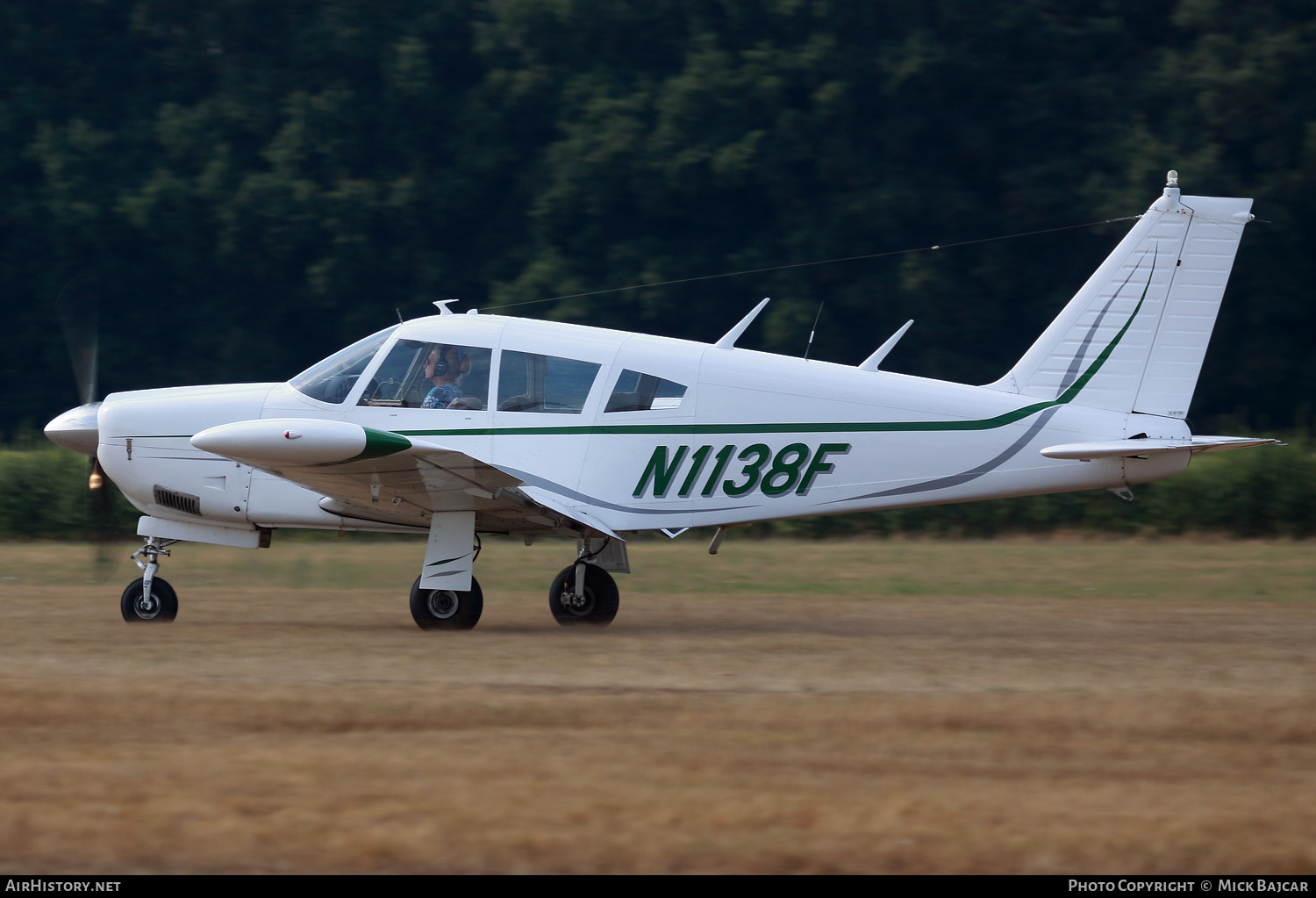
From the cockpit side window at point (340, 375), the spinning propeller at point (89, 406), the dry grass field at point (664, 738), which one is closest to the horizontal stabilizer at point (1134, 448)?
the dry grass field at point (664, 738)

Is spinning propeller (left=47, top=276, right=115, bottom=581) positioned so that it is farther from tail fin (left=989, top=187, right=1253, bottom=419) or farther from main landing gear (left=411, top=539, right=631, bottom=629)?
tail fin (left=989, top=187, right=1253, bottom=419)

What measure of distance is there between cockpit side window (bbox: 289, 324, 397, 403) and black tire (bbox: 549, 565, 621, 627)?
2.08 m

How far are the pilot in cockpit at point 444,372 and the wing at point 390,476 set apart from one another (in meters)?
0.35

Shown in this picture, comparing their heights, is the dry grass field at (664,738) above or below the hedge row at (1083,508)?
below

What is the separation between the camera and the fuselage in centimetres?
970

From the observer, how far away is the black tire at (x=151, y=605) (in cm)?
984

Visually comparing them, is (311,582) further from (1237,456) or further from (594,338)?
(1237,456)

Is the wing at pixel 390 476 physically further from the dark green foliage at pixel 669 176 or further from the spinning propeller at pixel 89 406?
the dark green foliage at pixel 669 176

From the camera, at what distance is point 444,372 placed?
9.77 m

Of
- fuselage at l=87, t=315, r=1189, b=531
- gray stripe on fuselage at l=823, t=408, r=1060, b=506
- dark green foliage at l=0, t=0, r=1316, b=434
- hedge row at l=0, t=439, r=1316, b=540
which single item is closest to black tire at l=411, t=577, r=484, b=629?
fuselage at l=87, t=315, r=1189, b=531

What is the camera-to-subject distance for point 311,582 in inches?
505

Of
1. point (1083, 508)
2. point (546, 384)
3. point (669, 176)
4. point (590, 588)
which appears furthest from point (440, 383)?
point (669, 176)

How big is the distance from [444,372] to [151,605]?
2.71m

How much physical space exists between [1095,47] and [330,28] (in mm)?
15735
